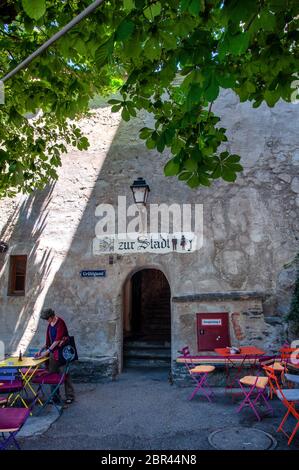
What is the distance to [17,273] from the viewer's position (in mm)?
8492

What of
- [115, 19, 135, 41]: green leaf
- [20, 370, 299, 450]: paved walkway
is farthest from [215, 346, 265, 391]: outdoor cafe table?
[115, 19, 135, 41]: green leaf

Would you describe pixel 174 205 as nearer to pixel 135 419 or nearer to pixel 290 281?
pixel 290 281

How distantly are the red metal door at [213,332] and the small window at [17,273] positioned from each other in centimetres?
423

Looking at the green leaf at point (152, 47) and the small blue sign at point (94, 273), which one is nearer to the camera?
the green leaf at point (152, 47)

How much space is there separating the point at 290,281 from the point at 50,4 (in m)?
6.17

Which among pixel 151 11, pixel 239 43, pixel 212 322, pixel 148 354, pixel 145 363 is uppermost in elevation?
pixel 151 11

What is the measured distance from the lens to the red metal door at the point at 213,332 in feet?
23.0

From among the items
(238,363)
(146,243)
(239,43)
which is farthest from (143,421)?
(239,43)

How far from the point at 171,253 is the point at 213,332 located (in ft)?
5.94

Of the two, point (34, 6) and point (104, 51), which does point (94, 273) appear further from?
point (34, 6)

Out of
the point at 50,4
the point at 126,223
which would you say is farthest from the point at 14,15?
the point at 126,223

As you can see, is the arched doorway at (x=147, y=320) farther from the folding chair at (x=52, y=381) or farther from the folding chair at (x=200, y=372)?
the folding chair at (x=52, y=381)

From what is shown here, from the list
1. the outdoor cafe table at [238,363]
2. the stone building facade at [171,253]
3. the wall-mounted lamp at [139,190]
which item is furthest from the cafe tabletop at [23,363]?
the wall-mounted lamp at [139,190]

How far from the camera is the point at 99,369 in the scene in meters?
7.33
